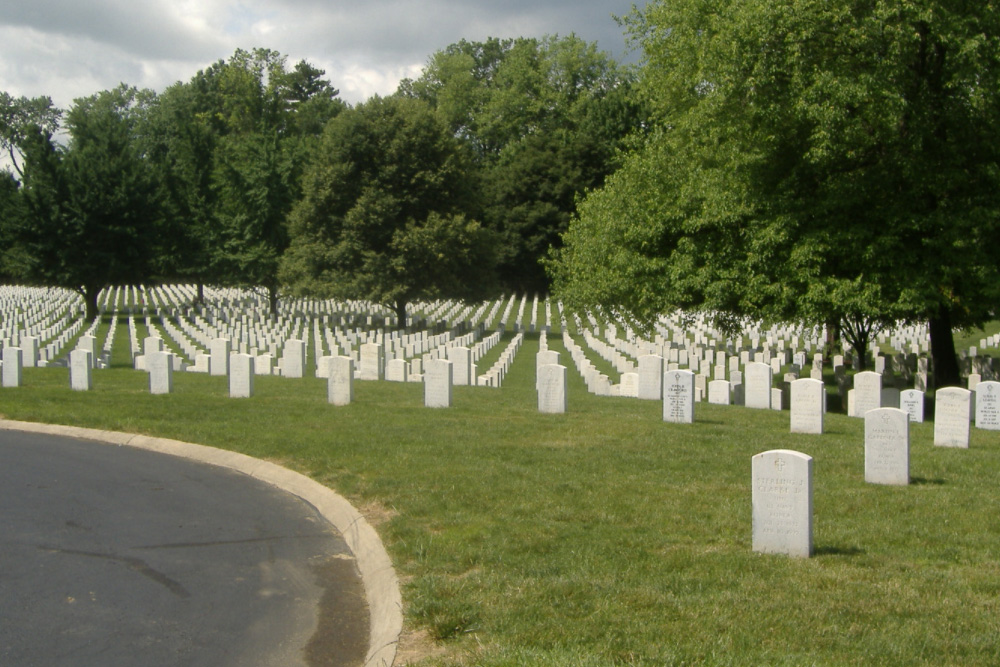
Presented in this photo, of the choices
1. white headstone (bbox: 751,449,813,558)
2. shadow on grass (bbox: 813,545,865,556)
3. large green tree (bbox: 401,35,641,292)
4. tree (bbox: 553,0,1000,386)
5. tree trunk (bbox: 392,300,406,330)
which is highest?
large green tree (bbox: 401,35,641,292)

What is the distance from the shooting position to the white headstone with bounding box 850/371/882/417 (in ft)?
51.3

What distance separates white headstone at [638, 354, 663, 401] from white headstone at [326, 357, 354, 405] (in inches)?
233

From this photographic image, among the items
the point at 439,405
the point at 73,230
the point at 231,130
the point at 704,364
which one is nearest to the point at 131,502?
the point at 439,405

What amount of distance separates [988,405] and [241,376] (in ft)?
40.4

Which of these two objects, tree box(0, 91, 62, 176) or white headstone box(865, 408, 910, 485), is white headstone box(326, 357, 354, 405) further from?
tree box(0, 91, 62, 176)

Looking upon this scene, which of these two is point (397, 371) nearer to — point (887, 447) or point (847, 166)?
point (847, 166)

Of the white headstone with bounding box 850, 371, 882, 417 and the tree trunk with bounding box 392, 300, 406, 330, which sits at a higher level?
the tree trunk with bounding box 392, 300, 406, 330

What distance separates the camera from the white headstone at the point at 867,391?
51.3 ft

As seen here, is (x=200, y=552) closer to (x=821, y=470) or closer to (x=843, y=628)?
(x=843, y=628)

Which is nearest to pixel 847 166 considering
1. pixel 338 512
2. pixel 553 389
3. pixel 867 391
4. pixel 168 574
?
pixel 867 391

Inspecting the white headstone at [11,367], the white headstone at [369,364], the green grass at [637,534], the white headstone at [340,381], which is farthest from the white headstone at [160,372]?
the white headstone at [369,364]

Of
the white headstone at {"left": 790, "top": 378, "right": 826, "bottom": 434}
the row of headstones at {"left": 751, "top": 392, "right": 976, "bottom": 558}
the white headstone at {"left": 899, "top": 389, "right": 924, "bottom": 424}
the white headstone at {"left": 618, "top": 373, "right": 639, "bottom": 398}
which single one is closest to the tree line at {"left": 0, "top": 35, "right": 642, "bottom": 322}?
the white headstone at {"left": 618, "top": 373, "right": 639, "bottom": 398}

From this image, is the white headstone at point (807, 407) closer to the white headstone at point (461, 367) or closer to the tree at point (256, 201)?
the white headstone at point (461, 367)

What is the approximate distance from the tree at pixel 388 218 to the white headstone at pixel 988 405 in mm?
29978
